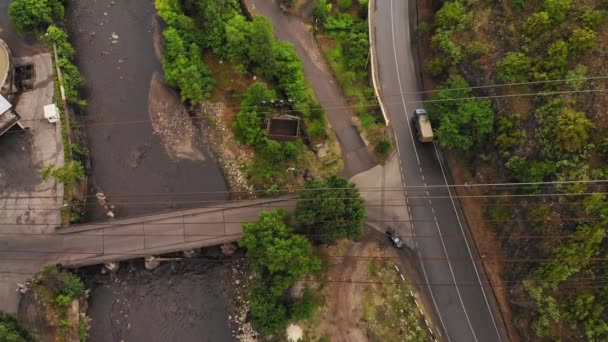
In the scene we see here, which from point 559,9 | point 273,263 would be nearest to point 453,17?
point 559,9

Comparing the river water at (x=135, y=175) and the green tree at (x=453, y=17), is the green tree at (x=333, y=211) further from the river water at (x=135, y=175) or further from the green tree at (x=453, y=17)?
the green tree at (x=453, y=17)

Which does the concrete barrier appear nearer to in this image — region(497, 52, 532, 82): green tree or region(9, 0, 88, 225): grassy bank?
region(497, 52, 532, 82): green tree

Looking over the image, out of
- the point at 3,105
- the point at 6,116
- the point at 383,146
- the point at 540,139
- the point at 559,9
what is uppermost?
the point at 559,9

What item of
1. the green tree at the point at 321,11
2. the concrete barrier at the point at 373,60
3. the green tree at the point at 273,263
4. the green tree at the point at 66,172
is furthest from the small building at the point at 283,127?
the green tree at the point at 66,172

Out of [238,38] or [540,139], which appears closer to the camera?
[540,139]

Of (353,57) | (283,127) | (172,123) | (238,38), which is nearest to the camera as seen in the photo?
(283,127)

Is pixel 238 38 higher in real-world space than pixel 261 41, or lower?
higher

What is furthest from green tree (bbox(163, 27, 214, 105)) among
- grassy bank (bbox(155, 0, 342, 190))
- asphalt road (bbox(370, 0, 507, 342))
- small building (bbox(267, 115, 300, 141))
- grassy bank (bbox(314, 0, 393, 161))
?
asphalt road (bbox(370, 0, 507, 342))

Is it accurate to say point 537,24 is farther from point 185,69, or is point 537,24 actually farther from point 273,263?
point 185,69
